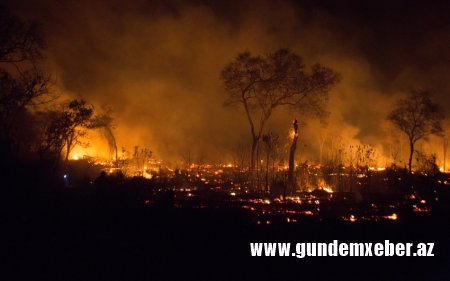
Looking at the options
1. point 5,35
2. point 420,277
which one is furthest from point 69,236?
point 5,35

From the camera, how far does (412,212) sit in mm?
12289

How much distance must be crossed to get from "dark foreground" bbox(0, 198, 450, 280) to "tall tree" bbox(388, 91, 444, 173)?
52.0 ft

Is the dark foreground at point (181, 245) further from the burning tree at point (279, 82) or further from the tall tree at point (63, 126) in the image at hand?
the burning tree at point (279, 82)

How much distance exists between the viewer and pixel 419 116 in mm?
25438

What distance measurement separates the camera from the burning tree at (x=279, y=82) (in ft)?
68.9

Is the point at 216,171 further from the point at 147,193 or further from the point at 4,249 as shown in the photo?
the point at 4,249

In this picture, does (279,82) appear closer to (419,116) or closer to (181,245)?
(419,116)

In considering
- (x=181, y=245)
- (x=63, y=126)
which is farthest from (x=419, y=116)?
(x=181, y=245)

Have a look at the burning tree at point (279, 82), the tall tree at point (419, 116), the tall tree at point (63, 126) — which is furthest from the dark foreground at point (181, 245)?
the tall tree at point (419, 116)

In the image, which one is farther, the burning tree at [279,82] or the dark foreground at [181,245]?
the burning tree at [279,82]

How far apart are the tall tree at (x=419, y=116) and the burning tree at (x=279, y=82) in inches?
280

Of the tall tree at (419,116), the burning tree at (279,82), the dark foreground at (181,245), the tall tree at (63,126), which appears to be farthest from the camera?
the tall tree at (419,116)

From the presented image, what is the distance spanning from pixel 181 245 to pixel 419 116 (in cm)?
2144

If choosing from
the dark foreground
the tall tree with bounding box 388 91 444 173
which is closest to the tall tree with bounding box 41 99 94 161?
the dark foreground
